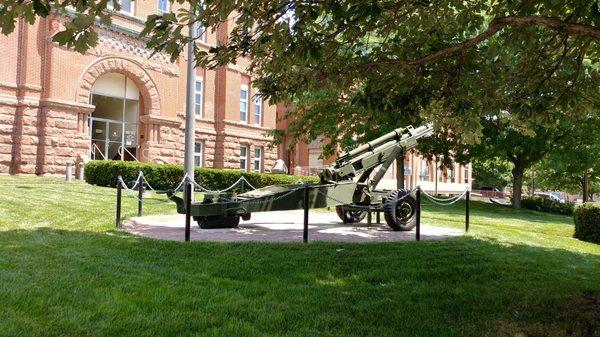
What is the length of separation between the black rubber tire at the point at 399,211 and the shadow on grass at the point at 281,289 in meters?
2.01

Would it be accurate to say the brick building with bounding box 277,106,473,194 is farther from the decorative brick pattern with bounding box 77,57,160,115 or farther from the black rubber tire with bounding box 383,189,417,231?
the black rubber tire with bounding box 383,189,417,231

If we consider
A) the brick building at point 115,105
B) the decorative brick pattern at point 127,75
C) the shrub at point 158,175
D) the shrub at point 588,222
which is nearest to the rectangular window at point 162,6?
the brick building at point 115,105

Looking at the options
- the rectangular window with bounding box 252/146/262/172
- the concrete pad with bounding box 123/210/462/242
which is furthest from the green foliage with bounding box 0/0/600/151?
the rectangular window with bounding box 252/146/262/172

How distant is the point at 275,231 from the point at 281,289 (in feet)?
14.6

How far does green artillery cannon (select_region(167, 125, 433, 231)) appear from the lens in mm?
9109

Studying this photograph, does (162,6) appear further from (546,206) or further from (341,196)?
(546,206)

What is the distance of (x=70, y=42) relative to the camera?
3.39 metres

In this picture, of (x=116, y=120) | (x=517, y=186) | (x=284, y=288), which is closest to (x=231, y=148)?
(x=116, y=120)

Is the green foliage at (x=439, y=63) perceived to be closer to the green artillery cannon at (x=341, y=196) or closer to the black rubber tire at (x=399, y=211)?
the green artillery cannon at (x=341, y=196)

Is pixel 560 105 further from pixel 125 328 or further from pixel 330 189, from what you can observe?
pixel 125 328

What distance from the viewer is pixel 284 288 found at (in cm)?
538

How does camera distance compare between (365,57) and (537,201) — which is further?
(537,201)

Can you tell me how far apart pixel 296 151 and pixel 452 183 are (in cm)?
2366

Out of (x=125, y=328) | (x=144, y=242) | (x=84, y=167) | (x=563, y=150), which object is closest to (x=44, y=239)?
(x=144, y=242)
